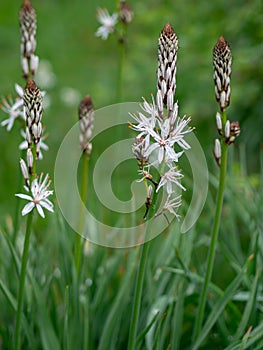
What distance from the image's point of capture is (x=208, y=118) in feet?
23.9

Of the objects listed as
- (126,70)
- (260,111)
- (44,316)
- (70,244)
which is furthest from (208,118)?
(44,316)

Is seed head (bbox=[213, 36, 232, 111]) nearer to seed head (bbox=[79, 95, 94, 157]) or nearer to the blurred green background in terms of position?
seed head (bbox=[79, 95, 94, 157])

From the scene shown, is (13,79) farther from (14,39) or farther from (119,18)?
(119,18)

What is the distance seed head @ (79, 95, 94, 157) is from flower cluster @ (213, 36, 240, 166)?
74 cm

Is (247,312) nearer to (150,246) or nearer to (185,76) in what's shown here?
(150,246)

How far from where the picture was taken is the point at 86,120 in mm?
3047

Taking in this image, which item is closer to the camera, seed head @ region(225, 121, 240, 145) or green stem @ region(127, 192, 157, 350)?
green stem @ region(127, 192, 157, 350)

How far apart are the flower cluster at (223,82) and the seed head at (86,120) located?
735 mm

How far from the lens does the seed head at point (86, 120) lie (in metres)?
3.02

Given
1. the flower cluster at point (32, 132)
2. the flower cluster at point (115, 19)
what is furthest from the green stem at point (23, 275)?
the flower cluster at point (115, 19)

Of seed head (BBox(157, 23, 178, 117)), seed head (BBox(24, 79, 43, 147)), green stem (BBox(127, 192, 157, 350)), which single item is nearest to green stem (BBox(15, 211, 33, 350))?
seed head (BBox(24, 79, 43, 147))

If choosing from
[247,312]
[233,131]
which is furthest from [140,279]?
[247,312]

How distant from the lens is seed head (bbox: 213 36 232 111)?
7.93ft

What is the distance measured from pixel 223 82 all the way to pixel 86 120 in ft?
2.76
